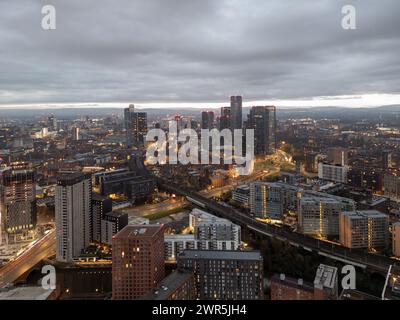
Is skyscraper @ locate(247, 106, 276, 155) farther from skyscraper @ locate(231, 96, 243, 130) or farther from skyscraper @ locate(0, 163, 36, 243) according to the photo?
skyscraper @ locate(0, 163, 36, 243)

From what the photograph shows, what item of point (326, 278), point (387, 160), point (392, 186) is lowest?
point (326, 278)

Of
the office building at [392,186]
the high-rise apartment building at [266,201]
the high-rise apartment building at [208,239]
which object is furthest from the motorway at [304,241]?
the office building at [392,186]

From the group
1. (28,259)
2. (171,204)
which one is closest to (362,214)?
(171,204)

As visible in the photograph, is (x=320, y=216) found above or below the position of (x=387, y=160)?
below

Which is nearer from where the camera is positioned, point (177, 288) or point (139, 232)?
point (177, 288)

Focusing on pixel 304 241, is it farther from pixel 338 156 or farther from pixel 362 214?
pixel 338 156

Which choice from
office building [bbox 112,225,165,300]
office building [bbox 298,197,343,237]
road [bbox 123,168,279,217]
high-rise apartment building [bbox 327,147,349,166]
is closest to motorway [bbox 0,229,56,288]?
office building [bbox 112,225,165,300]

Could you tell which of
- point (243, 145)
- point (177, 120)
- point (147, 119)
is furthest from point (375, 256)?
point (147, 119)
